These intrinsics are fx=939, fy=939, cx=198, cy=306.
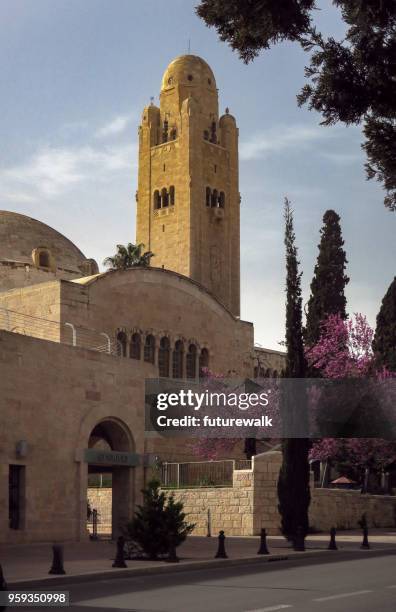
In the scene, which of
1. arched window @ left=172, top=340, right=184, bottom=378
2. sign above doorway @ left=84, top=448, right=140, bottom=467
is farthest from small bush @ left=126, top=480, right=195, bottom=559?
arched window @ left=172, top=340, right=184, bottom=378

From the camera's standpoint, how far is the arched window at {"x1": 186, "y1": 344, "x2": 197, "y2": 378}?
46594mm

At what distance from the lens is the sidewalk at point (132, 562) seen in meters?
16.7

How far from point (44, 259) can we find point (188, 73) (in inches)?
1336

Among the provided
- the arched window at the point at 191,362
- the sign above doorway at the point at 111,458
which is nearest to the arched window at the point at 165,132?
the arched window at the point at 191,362

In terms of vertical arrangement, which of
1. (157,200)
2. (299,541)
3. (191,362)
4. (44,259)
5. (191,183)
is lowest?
(299,541)

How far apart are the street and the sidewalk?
1.60 ft

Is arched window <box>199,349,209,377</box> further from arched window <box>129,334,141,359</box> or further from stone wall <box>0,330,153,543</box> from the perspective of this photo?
stone wall <box>0,330,153,543</box>

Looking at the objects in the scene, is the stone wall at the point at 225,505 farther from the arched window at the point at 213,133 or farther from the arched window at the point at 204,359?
the arched window at the point at 213,133

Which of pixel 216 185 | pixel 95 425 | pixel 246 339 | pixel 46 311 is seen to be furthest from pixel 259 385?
pixel 216 185

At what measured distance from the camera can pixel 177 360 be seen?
152ft

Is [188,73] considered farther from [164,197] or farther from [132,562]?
[132,562]

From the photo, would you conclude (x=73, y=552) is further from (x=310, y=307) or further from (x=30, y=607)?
(x=310, y=307)

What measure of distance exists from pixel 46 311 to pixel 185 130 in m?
41.6

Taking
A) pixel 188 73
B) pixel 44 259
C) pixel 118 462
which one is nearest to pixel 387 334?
pixel 118 462
